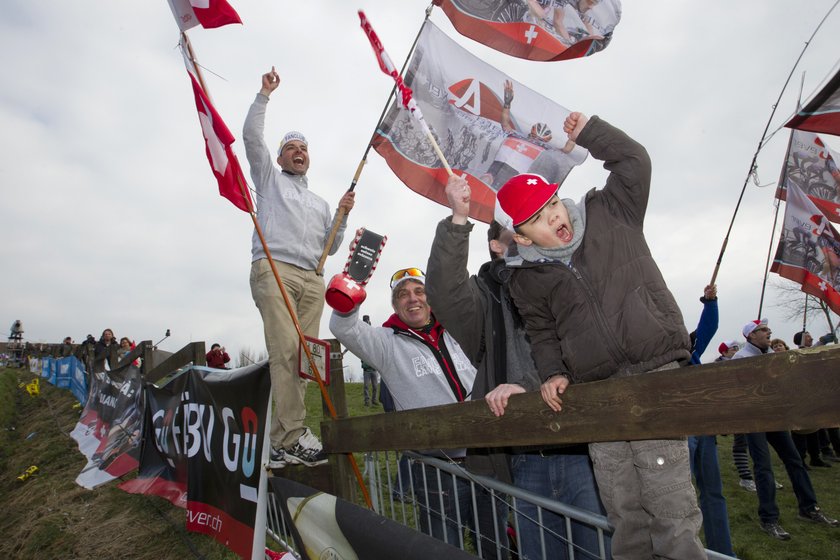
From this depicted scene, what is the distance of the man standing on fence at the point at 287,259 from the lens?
3760mm

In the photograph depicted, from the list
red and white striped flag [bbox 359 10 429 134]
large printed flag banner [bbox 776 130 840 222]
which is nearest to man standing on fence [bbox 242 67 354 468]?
red and white striped flag [bbox 359 10 429 134]

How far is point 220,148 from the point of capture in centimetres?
377

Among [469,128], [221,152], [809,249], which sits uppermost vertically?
[469,128]

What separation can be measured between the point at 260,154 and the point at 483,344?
95.8 inches

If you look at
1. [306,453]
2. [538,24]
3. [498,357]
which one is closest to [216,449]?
[306,453]

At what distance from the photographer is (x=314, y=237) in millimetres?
4332

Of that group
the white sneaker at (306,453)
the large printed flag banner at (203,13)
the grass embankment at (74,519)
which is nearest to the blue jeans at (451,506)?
the white sneaker at (306,453)

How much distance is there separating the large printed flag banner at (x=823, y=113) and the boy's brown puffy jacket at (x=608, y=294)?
2857 mm

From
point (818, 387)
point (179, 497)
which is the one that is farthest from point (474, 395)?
point (179, 497)

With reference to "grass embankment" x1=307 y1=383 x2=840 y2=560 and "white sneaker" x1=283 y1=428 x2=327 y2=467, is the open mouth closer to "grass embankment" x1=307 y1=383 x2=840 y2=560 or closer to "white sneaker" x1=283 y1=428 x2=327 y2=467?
"white sneaker" x1=283 y1=428 x2=327 y2=467

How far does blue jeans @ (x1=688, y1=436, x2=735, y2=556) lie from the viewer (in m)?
4.09

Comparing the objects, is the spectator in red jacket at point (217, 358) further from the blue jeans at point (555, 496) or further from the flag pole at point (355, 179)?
the blue jeans at point (555, 496)

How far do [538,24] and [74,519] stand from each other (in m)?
6.88

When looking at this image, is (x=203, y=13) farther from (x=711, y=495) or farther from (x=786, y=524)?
(x=786, y=524)
